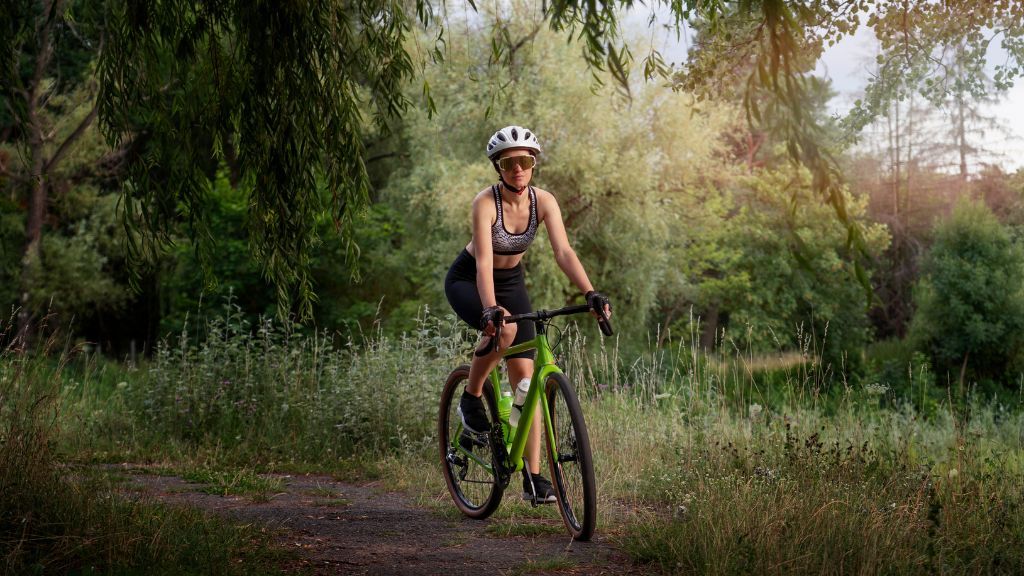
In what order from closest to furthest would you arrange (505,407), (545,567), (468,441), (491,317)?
(545,567)
(491,317)
(505,407)
(468,441)

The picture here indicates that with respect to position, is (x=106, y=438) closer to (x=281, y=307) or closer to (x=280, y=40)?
(x=281, y=307)

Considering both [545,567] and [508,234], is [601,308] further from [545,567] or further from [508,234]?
[545,567]

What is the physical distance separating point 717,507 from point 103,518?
9.27 ft

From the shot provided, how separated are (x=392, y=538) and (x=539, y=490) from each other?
0.89m

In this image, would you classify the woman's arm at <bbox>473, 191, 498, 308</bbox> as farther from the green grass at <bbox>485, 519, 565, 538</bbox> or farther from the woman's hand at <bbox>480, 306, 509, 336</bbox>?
the green grass at <bbox>485, 519, 565, 538</bbox>

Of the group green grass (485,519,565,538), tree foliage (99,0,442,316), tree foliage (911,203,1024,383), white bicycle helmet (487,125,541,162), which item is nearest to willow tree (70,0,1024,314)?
tree foliage (99,0,442,316)

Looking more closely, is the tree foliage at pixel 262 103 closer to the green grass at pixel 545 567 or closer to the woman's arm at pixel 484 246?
the woman's arm at pixel 484 246

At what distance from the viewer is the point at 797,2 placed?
2947 millimetres

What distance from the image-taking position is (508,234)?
508 cm

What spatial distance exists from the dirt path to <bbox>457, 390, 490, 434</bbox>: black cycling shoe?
1.84ft

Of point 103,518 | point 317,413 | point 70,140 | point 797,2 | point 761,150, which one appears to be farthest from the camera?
point 761,150

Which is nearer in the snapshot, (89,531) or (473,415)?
(89,531)

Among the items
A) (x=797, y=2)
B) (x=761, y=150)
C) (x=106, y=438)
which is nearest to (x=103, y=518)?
(x=797, y=2)

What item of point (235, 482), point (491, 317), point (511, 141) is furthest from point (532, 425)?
point (235, 482)
